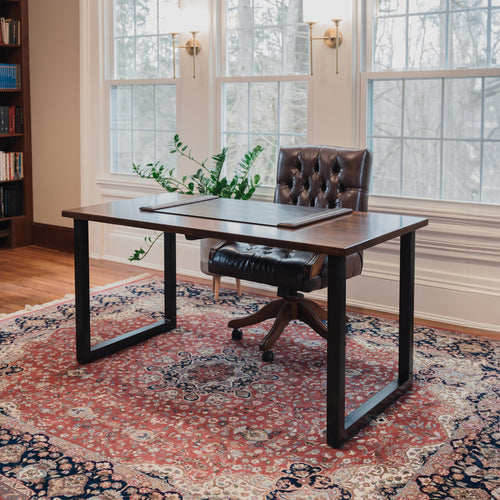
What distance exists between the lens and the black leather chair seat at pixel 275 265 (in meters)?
3.30

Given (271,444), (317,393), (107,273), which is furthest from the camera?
(107,273)

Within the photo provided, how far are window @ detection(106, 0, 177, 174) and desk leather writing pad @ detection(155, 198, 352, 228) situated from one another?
1896 mm

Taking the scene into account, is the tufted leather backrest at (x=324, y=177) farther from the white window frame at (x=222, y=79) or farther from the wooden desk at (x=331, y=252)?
the white window frame at (x=222, y=79)

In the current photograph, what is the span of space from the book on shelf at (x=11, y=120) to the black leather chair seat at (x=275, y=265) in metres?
3.23

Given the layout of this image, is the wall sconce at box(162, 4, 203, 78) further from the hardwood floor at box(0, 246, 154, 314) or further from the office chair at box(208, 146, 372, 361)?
the hardwood floor at box(0, 246, 154, 314)

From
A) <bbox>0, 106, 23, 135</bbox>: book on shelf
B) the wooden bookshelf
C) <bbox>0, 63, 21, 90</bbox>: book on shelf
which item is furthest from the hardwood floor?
<bbox>0, 63, 21, 90</bbox>: book on shelf

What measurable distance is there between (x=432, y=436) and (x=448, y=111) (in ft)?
6.83

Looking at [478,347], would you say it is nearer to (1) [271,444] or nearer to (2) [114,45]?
(1) [271,444]

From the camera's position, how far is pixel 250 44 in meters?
4.79

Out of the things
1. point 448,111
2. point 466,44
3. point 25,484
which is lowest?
point 25,484

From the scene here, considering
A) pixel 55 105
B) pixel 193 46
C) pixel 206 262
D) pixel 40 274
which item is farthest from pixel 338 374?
pixel 55 105

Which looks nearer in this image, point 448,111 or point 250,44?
point 448,111

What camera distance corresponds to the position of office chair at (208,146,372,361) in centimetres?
336

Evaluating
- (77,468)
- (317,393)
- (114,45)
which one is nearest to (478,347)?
(317,393)
